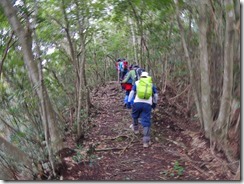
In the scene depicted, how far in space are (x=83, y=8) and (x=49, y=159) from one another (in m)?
4.21

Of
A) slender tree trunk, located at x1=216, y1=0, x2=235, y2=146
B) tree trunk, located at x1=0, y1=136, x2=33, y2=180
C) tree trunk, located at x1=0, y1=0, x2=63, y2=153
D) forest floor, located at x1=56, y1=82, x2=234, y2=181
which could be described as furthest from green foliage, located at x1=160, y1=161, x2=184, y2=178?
tree trunk, located at x1=0, y1=136, x2=33, y2=180

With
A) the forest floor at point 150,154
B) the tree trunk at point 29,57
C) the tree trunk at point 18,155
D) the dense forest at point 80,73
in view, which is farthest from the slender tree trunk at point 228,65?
the tree trunk at point 18,155

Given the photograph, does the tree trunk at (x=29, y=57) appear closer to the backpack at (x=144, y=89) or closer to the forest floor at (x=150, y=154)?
the forest floor at (x=150, y=154)

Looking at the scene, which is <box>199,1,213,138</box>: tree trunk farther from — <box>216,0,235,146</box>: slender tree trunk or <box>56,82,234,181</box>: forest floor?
<box>216,0,235,146</box>: slender tree trunk

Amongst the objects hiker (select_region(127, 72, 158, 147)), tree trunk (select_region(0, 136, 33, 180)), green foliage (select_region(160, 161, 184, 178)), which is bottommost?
green foliage (select_region(160, 161, 184, 178))

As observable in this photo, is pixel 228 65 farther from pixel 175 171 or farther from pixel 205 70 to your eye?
pixel 175 171

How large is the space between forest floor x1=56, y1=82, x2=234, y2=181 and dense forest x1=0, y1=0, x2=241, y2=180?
111 mm

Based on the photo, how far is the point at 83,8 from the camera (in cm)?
766

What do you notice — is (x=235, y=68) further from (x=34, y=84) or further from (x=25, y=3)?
(x=25, y=3)

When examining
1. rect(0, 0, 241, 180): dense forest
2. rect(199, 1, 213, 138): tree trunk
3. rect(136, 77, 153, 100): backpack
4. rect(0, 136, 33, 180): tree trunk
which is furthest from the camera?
rect(136, 77, 153, 100): backpack

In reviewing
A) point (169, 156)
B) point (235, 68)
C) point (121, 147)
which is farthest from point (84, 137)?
point (235, 68)

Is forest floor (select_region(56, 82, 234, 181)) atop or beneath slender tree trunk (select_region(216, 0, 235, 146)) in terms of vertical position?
beneath

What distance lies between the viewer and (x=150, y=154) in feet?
20.1

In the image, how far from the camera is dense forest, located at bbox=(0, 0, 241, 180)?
14.8 feet
